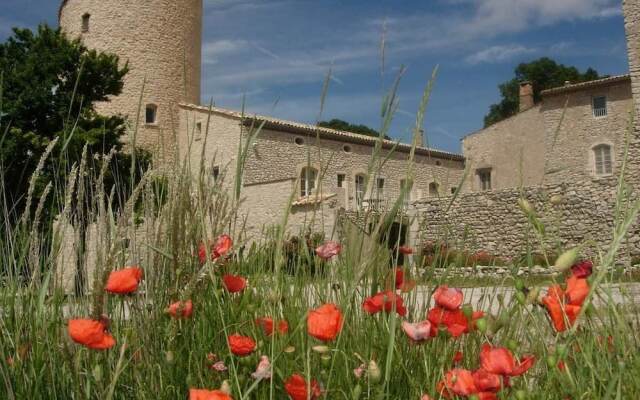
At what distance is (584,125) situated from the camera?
69.0 feet

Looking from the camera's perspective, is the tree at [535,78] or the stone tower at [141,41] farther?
the tree at [535,78]

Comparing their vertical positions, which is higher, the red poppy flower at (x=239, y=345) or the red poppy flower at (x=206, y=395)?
the red poppy flower at (x=239, y=345)

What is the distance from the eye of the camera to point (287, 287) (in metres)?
1.94

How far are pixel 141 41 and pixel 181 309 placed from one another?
20.6m

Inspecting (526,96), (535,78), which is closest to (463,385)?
(526,96)

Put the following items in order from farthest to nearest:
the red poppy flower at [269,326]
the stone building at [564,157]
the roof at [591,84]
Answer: the roof at [591,84] < the stone building at [564,157] < the red poppy flower at [269,326]

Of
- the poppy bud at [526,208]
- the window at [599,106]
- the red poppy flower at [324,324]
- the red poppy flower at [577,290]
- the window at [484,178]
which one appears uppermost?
the window at [599,106]

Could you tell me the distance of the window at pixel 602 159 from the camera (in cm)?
2069

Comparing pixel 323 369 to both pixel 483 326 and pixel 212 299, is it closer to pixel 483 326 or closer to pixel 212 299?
pixel 483 326

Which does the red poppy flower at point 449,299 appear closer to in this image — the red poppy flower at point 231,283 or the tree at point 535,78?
the red poppy flower at point 231,283

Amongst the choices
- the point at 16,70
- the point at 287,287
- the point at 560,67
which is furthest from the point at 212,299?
the point at 560,67

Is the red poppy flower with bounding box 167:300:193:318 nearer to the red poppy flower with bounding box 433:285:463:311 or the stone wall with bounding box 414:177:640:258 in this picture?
the red poppy flower with bounding box 433:285:463:311

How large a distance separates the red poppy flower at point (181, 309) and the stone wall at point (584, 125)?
67.2 feet

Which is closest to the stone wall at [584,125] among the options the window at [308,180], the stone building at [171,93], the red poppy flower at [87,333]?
the stone building at [171,93]
